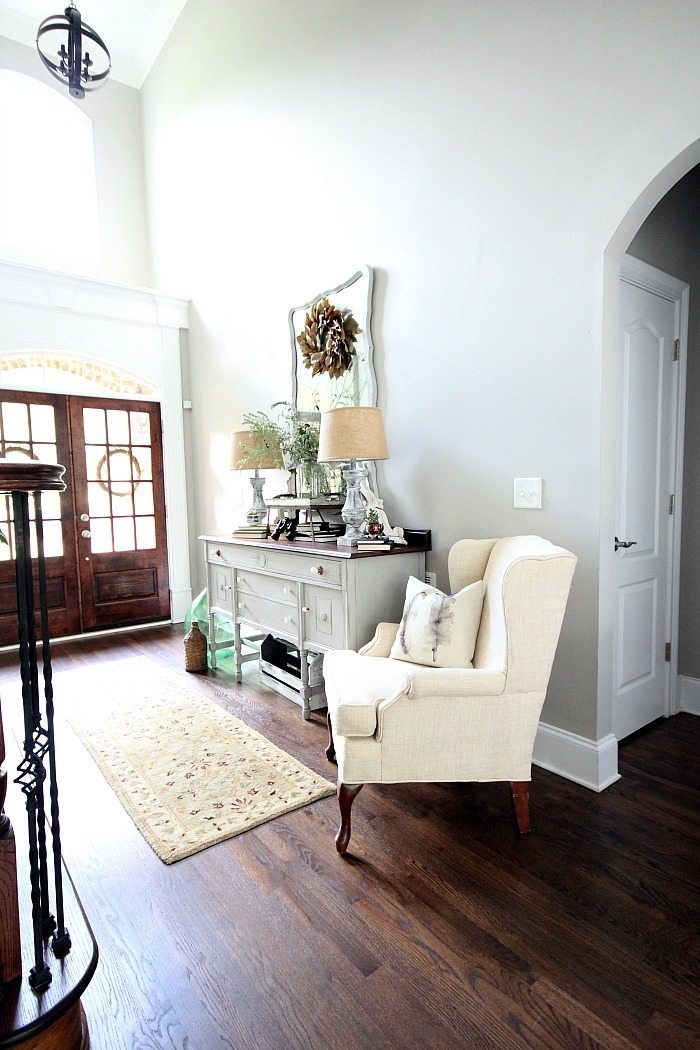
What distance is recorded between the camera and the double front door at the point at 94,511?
459 centimetres

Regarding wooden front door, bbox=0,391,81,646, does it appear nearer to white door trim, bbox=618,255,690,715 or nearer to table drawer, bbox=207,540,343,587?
table drawer, bbox=207,540,343,587

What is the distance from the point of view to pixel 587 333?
228 centimetres

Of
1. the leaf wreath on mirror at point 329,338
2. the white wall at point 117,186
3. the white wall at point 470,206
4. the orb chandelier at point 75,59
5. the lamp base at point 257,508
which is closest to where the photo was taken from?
the white wall at point 470,206

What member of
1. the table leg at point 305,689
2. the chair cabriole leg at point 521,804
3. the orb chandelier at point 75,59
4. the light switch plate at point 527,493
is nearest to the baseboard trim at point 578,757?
the chair cabriole leg at point 521,804

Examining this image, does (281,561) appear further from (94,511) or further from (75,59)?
(75,59)

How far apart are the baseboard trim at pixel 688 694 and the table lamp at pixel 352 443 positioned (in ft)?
6.11

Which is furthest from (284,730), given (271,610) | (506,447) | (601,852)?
(506,447)

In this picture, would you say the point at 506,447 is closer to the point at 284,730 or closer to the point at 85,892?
the point at 284,730

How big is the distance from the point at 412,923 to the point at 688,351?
9.26ft

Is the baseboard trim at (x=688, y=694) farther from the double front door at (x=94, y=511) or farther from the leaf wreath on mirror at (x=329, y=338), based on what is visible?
the double front door at (x=94, y=511)

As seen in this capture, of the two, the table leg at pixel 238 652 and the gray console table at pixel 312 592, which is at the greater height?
the gray console table at pixel 312 592

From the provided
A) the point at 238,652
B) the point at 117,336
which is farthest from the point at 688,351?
the point at 117,336

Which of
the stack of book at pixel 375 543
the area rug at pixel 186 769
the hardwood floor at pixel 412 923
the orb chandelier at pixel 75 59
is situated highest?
the orb chandelier at pixel 75 59

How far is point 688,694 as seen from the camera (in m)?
3.02
